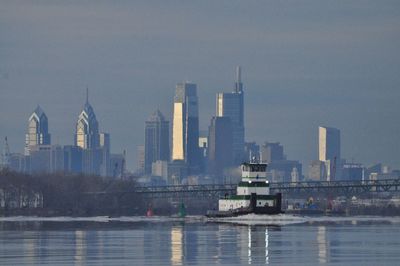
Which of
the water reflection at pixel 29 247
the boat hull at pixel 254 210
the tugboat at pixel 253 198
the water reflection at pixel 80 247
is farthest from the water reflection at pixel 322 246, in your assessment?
the tugboat at pixel 253 198

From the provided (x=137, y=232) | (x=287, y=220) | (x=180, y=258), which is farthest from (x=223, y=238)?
(x=287, y=220)

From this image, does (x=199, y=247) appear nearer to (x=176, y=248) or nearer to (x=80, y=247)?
(x=176, y=248)

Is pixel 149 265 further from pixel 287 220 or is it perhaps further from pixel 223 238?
pixel 287 220

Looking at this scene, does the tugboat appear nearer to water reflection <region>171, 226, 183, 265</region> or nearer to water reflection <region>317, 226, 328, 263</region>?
water reflection <region>317, 226, 328, 263</region>

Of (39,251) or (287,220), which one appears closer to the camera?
(39,251)

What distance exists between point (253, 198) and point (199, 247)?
67399 millimetres

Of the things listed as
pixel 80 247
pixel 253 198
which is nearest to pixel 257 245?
pixel 80 247

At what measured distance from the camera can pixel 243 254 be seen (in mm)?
92062

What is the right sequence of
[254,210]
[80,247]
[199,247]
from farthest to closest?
[254,210]
[80,247]
[199,247]

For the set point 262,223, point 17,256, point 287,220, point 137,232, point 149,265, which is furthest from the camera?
point 287,220

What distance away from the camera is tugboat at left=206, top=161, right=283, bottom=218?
166125 mm

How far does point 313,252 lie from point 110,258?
12271 mm

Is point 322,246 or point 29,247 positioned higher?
point 322,246

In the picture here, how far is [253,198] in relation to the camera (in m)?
167
